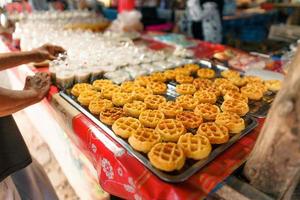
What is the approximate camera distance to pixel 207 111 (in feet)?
6.59

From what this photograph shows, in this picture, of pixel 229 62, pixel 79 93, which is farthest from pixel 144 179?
pixel 229 62

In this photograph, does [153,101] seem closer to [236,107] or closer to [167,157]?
[236,107]

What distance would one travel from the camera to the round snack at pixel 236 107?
6.61 ft

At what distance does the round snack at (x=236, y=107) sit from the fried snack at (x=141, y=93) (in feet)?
2.20

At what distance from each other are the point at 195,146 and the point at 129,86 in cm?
110

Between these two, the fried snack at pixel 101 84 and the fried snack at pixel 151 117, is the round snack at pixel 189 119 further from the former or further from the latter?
the fried snack at pixel 101 84

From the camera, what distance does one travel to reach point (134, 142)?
162 cm

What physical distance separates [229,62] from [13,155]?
8.65 ft

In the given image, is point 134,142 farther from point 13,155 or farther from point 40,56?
point 40,56

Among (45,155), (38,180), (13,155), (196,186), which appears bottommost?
(45,155)

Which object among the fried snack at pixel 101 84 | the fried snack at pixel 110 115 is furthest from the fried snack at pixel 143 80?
the fried snack at pixel 110 115

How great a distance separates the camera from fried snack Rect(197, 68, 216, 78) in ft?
9.30

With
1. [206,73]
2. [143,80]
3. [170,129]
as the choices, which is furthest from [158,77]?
[170,129]

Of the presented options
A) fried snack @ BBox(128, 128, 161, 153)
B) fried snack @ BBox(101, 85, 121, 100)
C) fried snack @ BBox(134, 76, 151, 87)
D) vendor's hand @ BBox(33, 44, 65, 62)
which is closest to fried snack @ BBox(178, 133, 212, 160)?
fried snack @ BBox(128, 128, 161, 153)
